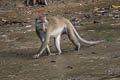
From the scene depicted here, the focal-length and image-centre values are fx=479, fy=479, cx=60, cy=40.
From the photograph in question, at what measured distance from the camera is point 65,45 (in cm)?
1139

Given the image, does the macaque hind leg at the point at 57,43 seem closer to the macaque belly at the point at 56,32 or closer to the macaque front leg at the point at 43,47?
the macaque belly at the point at 56,32

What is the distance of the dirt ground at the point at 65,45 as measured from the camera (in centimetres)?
870

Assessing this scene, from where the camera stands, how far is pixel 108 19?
48.1ft

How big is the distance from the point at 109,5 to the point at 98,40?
580 cm

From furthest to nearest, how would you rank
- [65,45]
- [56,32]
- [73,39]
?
[65,45]
[73,39]
[56,32]

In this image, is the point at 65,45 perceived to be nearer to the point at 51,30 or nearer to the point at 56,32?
the point at 56,32

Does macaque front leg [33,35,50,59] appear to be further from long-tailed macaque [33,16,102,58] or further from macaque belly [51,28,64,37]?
macaque belly [51,28,64,37]

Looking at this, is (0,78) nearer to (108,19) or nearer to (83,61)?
(83,61)

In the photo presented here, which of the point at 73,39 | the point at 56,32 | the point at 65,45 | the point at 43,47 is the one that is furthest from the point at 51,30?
the point at 65,45

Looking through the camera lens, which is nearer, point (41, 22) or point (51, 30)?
point (41, 22)

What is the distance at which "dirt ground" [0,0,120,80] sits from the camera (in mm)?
8703

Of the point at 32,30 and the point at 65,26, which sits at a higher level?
the point at 65,26

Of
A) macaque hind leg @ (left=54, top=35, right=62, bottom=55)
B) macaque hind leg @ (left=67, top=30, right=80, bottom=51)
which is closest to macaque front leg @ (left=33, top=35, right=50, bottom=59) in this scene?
macaque hind leg @ (left=54, top=35, right=62, bottom=55)

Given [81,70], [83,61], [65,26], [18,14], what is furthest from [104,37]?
[18,14]
